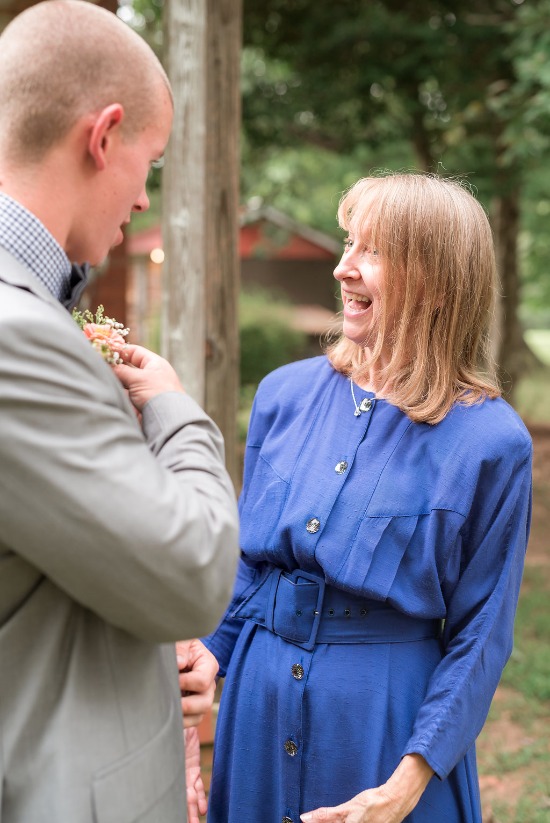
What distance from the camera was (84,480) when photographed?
1186 millimetres

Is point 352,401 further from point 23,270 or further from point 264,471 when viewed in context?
point 23,270

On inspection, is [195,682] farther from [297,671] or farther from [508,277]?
[508,277]

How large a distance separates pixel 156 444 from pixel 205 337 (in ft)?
8.77

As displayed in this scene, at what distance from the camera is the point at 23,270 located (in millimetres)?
1325

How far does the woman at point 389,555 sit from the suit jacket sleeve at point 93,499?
35.6 inches

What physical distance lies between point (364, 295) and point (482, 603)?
2.62 ft

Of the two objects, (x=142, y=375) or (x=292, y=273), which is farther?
(x=292, y=273)

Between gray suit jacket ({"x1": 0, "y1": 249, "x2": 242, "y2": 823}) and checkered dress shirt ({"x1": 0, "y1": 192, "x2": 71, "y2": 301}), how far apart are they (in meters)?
0.04

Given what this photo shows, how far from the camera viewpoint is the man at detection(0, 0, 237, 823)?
3.91 ft

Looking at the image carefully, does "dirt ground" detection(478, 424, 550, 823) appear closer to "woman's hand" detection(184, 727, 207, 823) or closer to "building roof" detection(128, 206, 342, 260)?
"woman's hand" detection(184, 727, 207, 823)

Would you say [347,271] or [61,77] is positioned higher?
[61,77]

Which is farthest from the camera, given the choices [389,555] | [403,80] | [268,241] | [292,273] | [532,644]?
[292,273]

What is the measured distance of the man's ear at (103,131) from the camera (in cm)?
133

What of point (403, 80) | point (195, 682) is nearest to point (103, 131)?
point (195, 682)
